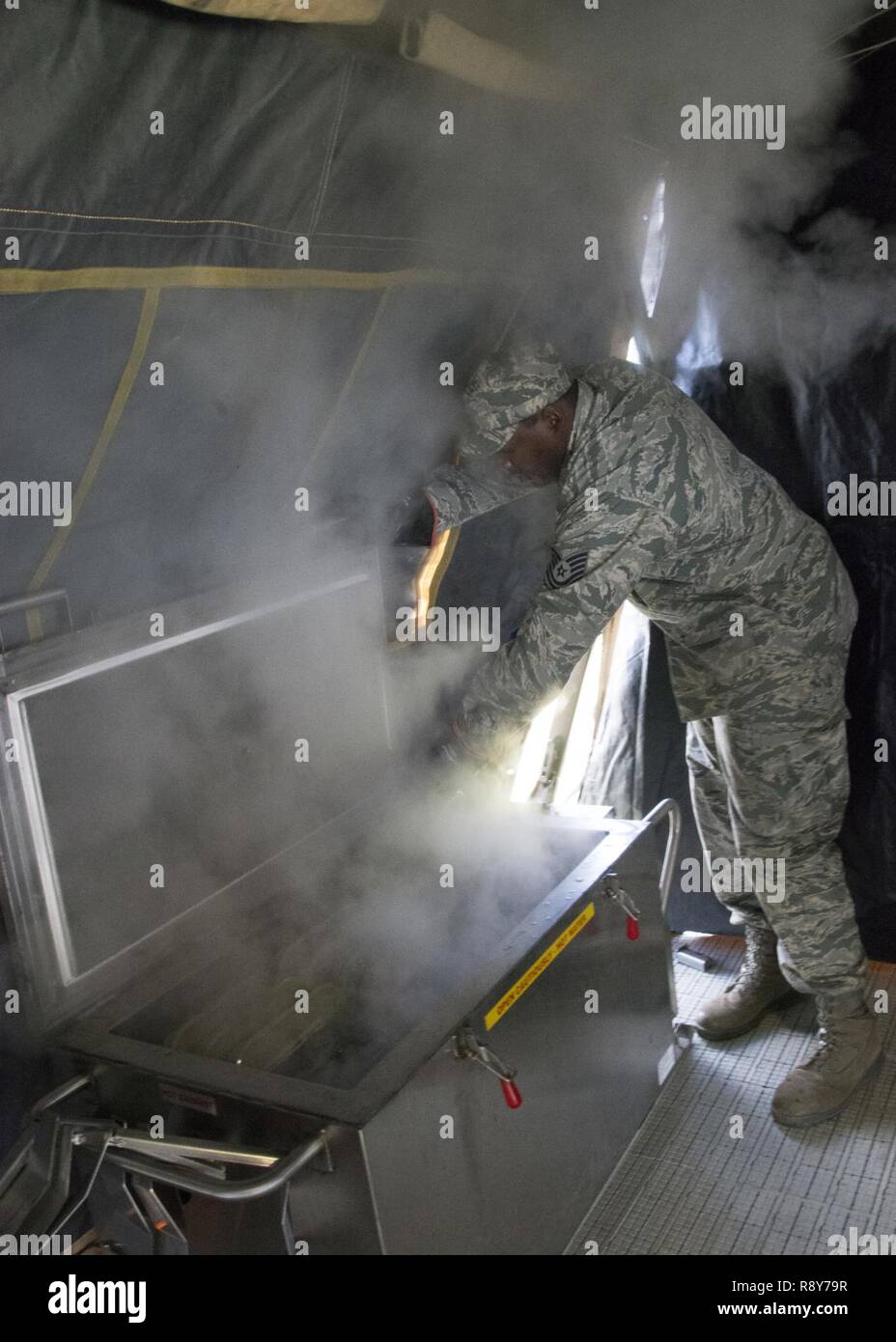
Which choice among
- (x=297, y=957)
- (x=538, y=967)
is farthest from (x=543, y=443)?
(x=297, y=957)

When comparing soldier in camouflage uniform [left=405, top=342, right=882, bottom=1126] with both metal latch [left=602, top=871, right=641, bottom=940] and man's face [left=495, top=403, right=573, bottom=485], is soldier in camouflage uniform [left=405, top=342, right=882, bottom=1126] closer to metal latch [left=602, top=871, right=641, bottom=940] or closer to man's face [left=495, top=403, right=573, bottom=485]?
man's face [left=495, top=403, right=573, bottom=485]

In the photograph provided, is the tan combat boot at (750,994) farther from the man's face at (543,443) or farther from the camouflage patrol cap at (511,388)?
the camouflage patrol cap at (511,388)

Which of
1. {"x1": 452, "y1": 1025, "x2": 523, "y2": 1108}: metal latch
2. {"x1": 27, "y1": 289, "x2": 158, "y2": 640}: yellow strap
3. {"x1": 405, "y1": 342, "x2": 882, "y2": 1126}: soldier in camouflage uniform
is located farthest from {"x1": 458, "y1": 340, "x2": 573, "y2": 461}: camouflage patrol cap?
{"x1": 452, "y1": 1025, "x2": 523, "y2": 1108}: metal latch

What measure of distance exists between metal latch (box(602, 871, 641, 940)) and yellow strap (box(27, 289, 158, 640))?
3.66 feet

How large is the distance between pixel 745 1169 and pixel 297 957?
0.99 metres

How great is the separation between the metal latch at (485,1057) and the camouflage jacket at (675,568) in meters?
0.64

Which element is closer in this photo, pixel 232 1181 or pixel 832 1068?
pixel 232 1181

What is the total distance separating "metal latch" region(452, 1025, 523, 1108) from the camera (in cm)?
174

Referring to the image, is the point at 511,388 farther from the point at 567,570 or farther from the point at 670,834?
the point at 670,834

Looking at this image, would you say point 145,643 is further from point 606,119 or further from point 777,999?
point 777,999

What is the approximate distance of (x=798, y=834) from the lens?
256cm

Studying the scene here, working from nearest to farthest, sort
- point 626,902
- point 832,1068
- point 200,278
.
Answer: point 200,278 → point 626,902 → point 832,1068

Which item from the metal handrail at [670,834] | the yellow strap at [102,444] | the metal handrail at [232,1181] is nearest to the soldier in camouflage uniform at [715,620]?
the metal handrail at [670,834]
